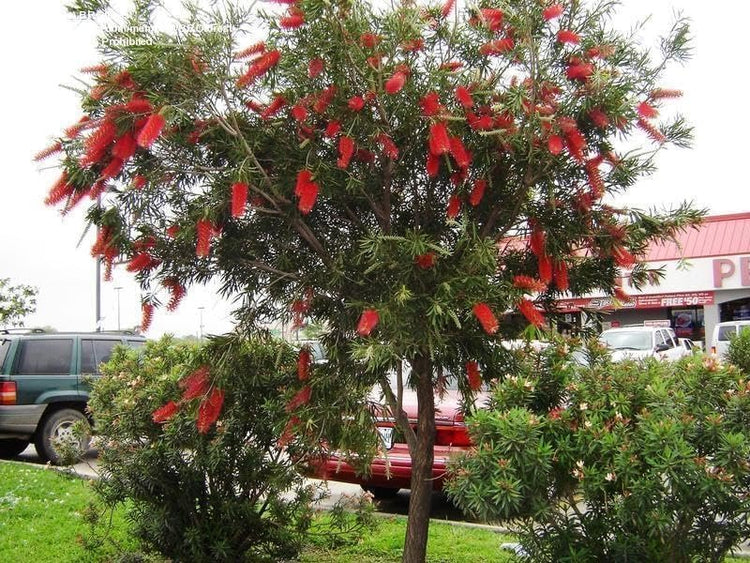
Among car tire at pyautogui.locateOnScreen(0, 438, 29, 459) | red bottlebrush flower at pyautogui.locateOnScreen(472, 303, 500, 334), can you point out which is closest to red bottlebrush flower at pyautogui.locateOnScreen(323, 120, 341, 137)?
red bottlebrush flower at pyautogui.locateOnScreen(472, 303, 500, 334)

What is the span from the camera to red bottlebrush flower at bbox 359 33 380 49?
3.28m

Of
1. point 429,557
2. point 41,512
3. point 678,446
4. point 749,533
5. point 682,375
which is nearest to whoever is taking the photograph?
point 678,446

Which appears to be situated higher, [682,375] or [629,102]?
[629,102]

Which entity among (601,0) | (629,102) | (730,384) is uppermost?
(601,0)

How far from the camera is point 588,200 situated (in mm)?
3695

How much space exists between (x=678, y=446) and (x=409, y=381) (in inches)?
65.6

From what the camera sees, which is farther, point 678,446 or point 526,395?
point 526,395

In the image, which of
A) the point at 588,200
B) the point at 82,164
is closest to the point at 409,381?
the point at 588,200

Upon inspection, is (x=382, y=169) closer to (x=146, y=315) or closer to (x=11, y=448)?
(x=146, y=315)

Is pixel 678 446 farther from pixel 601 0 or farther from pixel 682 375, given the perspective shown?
pixel 601 0

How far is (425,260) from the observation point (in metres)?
3.19

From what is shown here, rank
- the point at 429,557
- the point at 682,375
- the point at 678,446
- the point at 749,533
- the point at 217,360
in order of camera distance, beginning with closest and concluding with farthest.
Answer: the point at 678,446
the point at 749,533
the point at 682,375
the point at 217,360
the point at 429,557

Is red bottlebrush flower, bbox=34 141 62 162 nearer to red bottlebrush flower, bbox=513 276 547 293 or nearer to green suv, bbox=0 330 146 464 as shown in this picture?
red bottlebrush flower, bbox=513 276 547 293

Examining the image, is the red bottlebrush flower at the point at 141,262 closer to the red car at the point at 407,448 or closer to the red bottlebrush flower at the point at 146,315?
the red bottlebrush flower at the point at 146,315
